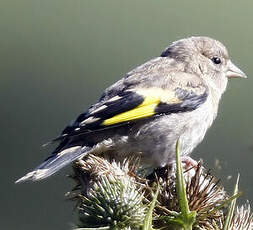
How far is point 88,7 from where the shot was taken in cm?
1145

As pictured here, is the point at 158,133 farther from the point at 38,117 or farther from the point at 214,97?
the point at 38,117

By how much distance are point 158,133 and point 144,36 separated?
16.3 feet

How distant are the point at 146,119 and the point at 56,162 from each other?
78 cm

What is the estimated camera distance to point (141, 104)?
19.2 feet

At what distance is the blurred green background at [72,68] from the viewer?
868 cm

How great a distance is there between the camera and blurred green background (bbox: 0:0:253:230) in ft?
28.5

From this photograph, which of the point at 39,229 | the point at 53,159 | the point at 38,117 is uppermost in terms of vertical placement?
the point at 53,159

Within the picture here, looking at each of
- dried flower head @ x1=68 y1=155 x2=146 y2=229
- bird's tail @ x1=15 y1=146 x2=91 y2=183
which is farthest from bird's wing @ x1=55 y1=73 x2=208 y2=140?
dried flower head @ x1=68 y1=155 x2=146 y2=229

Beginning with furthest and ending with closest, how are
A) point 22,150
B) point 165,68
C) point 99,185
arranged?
point 22,150
point 165,68
point 99,185

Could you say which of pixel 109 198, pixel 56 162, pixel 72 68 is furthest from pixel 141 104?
pixel 72 68

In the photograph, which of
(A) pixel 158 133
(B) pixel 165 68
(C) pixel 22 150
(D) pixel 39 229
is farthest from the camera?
(C) pixel 22 150

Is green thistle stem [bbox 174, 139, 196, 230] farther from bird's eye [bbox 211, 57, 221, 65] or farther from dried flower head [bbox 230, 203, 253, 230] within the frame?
bird's eye [bbox 211, 57, 221, 65]

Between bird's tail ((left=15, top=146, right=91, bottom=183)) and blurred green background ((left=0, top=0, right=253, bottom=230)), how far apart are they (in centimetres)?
251

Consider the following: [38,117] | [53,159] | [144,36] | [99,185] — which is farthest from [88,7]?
[99,185]
